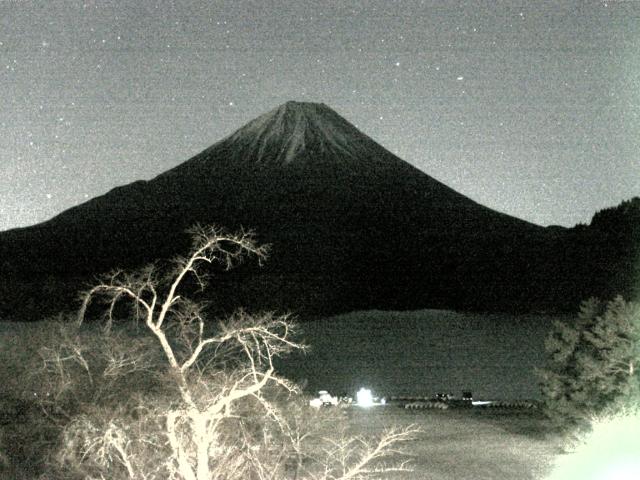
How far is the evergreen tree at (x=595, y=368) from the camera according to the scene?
17.3m

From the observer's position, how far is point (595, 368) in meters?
17.5

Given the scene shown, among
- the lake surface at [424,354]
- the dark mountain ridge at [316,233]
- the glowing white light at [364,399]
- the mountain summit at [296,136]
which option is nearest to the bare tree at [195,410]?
the glowing white light at [364,399]

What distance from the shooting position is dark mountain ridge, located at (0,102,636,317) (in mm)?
62344

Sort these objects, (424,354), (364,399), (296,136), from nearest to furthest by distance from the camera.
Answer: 1. (364,399)
2. (424,354)
3. (296,136)

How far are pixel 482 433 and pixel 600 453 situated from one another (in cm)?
450

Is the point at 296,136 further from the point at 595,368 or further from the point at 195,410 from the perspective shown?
the point at 195,410

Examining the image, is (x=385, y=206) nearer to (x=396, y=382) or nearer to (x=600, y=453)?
(x=396, y=382)

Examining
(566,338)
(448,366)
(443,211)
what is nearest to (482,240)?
(443,211)

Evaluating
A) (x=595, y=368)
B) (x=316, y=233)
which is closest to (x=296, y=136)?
(x=316, y=233)

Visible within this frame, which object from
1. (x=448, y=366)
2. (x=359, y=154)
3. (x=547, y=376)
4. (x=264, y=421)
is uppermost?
(x=359, y=154)

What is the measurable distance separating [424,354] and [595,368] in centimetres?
1986

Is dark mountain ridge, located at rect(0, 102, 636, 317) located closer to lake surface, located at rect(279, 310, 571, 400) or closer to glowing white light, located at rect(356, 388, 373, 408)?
lake surface, located at rect(279, 310, 571, 400)

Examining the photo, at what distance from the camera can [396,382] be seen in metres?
30.4

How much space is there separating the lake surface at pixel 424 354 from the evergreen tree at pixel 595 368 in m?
2.32
